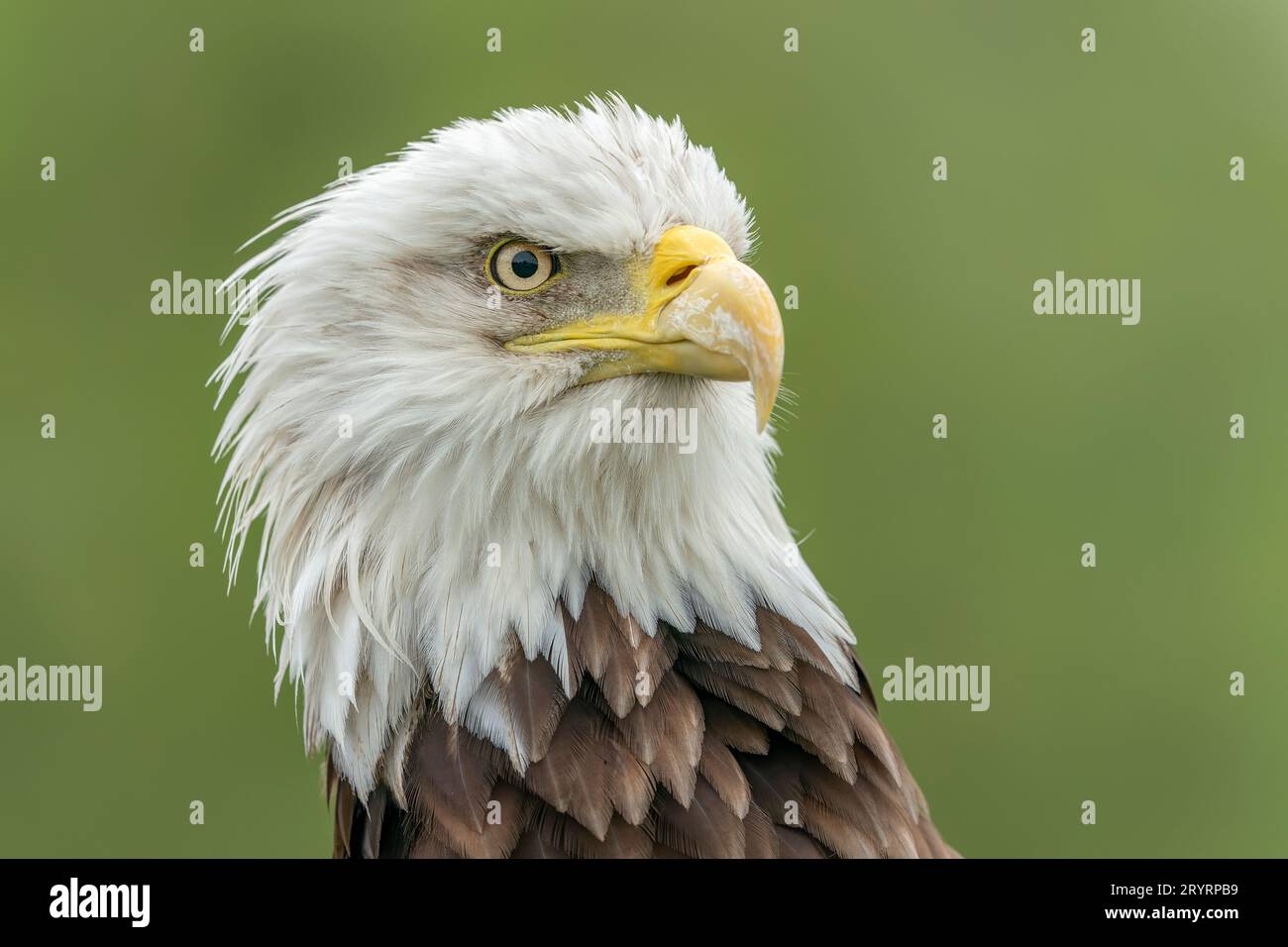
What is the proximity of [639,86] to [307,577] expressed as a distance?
4.59m

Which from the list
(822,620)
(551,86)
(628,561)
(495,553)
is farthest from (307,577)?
(551,86)

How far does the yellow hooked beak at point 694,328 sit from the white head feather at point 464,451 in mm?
49

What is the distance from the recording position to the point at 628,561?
2920 mm

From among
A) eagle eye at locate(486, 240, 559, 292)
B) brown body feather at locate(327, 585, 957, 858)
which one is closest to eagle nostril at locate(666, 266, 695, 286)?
eagle eye at locate(486, 240, 559, 292)

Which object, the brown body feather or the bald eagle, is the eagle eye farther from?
the brown body feather

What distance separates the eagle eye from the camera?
292 cm

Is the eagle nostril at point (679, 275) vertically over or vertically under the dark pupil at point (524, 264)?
under

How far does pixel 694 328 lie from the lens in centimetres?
277

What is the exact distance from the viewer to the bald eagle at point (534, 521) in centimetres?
Answer: 277

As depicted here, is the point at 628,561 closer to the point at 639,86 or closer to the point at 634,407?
the point at 634,407

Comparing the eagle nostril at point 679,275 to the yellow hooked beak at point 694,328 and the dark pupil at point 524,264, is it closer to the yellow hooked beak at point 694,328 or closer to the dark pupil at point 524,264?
the yellow hooked beak at point 694,328

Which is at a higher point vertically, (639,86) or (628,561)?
(639,86)

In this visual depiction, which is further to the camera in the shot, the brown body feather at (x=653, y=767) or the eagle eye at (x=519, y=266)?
the eagle eye at (x=519, y=266)

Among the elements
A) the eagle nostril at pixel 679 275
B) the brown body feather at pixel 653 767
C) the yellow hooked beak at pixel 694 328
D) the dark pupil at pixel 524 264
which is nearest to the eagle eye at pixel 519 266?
the dark pupil at pixel 524 264
